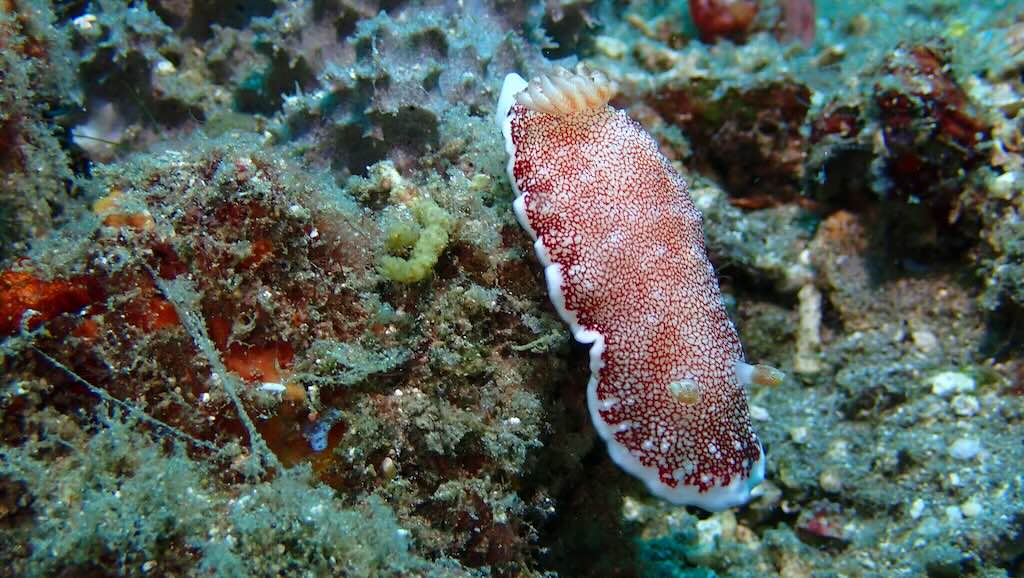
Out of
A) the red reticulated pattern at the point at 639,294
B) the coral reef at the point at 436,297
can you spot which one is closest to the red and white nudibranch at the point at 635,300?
the red reticulated pattern at the point at 639,294

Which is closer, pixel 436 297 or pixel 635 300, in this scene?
pixel 635 300

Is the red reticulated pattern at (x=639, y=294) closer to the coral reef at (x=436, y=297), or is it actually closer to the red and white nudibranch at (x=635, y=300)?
the red and white nudibranch at (x=635, y=300)

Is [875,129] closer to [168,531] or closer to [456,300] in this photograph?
[456,300]

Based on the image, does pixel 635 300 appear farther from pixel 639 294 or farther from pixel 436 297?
A: pixel 436 297

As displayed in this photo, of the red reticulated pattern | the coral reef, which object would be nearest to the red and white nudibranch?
the red reticulated pattern

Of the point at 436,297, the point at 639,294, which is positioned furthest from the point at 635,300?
the point at 436,297

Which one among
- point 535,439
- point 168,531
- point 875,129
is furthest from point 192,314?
point 875,129

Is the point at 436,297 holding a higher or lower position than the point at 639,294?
lower

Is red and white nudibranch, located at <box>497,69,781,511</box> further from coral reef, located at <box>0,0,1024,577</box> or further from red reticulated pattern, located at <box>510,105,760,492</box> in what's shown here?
coral reef, located at <box>0,0,1024,577</box>
